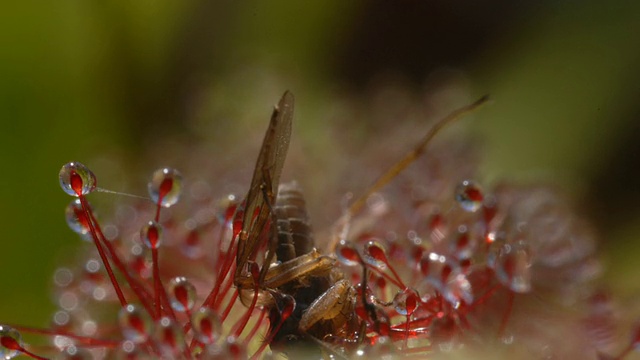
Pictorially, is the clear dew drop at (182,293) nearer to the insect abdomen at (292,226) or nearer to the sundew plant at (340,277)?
the sundew plant at (340,277)

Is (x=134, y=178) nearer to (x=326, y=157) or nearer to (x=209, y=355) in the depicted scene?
(x=326, y=157)

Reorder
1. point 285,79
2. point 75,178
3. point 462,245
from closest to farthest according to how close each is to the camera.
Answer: point 75,178 < point 462,245 < point 285,79

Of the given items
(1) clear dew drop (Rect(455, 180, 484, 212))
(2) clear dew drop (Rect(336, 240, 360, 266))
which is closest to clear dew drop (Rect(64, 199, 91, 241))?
(2) clear dew drop (Rect(336, 240, 360, 266))

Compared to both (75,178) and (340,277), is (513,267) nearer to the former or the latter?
(340,277)

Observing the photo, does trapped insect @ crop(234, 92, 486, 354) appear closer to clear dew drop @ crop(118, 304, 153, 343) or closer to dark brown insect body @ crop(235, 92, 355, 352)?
dark brown insect body @ crop(235, 92, 355, 352)

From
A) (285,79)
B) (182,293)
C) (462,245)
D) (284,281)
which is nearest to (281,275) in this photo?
(284,281)

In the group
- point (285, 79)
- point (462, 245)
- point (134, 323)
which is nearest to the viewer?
point (134, 323)

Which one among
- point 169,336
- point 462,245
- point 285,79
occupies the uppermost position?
point 285,79
